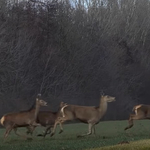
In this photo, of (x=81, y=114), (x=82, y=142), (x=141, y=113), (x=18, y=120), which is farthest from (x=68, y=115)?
(x=82, y=142)

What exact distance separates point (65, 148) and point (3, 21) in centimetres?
3301

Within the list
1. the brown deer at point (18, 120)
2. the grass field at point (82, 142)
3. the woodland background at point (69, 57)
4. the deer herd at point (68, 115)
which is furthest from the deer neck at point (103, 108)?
the woodland background at point (69, 57)

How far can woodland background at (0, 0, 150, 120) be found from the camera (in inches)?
1842

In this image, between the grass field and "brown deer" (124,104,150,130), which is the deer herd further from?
the grass field

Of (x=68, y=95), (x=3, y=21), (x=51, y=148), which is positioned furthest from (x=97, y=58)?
(x=51, y=148)

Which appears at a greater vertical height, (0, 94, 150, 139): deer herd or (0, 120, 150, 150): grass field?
(0, 94, 150, 139): deer herd

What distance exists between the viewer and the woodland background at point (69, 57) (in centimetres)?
4678

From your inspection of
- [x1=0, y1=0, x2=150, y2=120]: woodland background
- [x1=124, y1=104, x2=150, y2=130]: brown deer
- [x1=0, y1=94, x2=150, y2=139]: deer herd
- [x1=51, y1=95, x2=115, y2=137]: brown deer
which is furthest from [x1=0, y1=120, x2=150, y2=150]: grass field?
[x1=0, y1=0, x2=150, y2=120]: woodland background

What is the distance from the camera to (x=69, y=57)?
5344 cm

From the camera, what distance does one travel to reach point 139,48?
2591 inches

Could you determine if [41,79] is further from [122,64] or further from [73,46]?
[122,64]

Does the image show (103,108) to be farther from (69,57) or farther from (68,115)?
(69,57)

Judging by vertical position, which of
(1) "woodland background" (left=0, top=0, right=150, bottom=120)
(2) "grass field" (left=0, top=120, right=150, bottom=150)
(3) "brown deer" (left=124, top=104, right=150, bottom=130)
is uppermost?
(1) "woodland background" (left=0, top=0, right=150, bottom=120)

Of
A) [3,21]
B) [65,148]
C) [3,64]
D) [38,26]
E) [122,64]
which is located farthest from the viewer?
[122,64]
